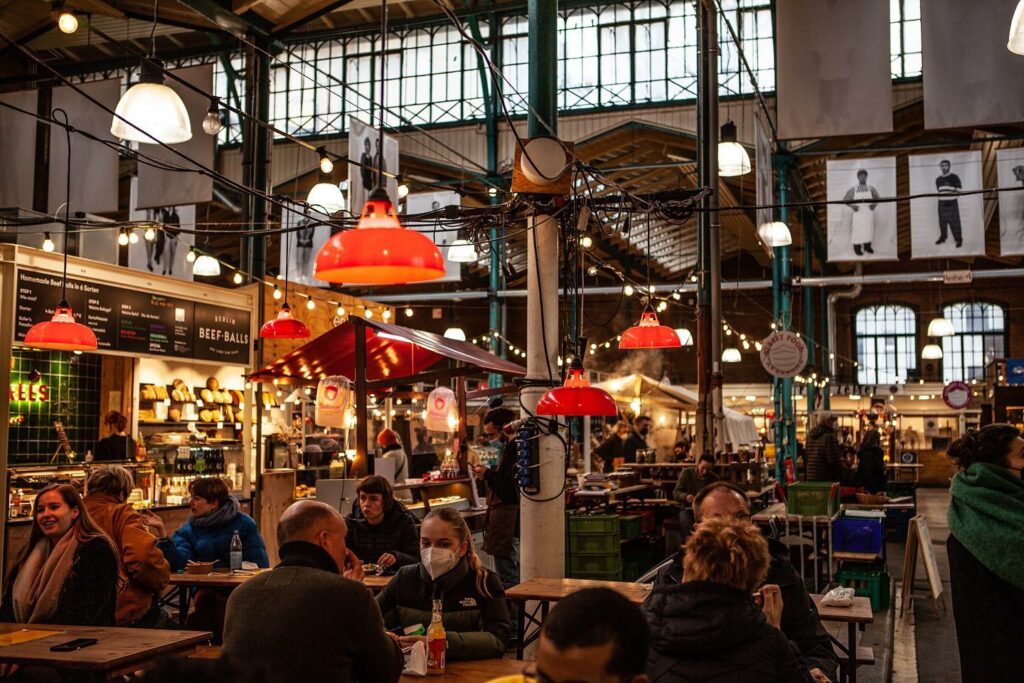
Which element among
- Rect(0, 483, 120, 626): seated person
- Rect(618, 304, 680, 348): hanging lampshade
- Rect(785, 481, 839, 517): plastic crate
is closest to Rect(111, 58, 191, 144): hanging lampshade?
Rect(0, 483, 120, 626): seated person

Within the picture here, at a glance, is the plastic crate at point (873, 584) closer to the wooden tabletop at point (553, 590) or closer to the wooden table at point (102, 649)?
the wooden tabletop at point (553, 590)

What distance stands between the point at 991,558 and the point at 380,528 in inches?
152

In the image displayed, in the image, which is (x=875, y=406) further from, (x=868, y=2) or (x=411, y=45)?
(x=868, y=2)

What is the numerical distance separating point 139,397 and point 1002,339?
1100 inches

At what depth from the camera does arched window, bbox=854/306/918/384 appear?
33.0 meters

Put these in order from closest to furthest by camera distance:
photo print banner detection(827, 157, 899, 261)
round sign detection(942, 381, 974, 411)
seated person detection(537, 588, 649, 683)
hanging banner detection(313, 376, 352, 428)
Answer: seated person detection(537, 588, 649, 683), hanging banner detection(313, 376, 352, 428), photo print banner detection(827, 157, 899, 261), round sign detection(942, 381, 974, 411)

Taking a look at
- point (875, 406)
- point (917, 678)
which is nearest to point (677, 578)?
point (917, 678)

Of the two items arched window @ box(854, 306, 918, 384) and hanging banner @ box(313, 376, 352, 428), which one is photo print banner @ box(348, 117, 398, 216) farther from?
arched window @ box(854, 306, 918, 384)

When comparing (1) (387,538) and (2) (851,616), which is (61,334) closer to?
(1) (387,538)

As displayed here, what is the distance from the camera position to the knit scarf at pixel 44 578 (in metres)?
4.91

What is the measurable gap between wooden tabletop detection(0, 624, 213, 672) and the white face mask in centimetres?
107

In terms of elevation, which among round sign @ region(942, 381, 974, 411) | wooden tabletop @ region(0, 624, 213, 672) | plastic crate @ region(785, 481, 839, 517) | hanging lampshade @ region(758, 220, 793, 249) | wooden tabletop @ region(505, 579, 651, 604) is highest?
hanging lampshade @ region(758, 220, 793, 249)

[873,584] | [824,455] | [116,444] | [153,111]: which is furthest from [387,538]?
[824,455]

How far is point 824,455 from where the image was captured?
536 inches
